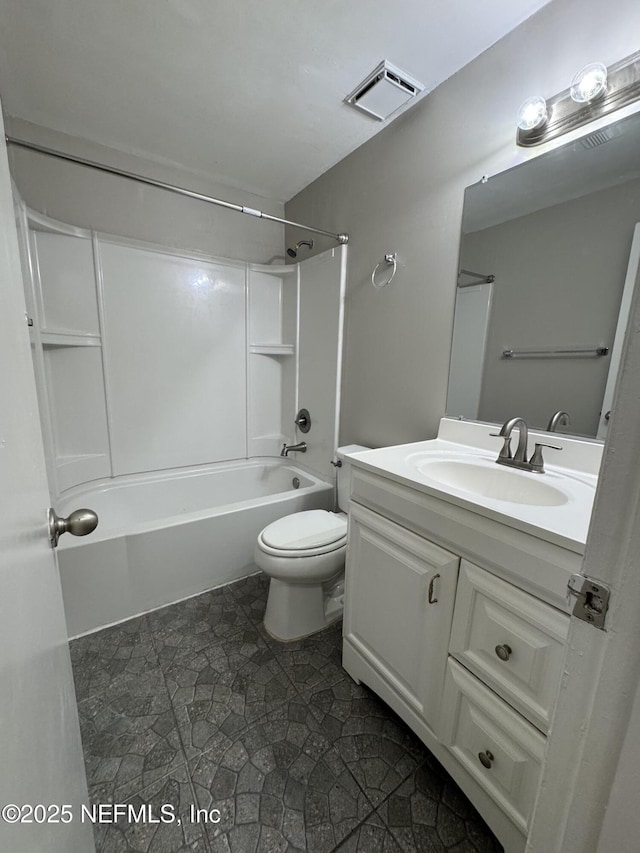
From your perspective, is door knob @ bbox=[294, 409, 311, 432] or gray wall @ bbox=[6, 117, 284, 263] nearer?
gray wall @ bbox=[6, 117, 284, 263]

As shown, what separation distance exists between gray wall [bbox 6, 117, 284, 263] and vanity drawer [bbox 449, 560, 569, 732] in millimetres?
2417

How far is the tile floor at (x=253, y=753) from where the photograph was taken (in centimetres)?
90

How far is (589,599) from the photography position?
37cm

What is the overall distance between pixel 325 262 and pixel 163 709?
2.28m

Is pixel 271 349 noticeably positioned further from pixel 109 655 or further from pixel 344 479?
pixel 109 655

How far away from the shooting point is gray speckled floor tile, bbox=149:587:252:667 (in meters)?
1.46

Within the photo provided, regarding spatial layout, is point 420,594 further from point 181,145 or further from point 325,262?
point 181,145

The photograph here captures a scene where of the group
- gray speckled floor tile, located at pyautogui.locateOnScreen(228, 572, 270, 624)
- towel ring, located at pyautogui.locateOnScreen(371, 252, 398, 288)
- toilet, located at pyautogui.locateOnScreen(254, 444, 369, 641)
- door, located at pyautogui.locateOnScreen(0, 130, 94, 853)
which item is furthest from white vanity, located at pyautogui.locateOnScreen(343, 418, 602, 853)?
towel ring, located at pyautogui.locateOnScreen(371, 252, 398, 288)

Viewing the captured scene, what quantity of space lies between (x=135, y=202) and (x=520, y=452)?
2.43 m

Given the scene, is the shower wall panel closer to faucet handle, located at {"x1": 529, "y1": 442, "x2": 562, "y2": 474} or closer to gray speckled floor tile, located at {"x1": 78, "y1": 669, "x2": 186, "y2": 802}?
gray speckled floor tile, located at {"x1": 78, "y1": 669, "x2": 186, "y2": 802}

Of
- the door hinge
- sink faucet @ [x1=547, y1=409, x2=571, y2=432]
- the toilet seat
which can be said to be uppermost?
sink faucet @ [x1=547, y1=409, x2=571, y2=432]

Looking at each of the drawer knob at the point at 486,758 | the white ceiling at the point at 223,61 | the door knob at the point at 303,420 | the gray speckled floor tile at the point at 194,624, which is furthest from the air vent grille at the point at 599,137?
→ the gray speckled floor tile at the point at 194,624

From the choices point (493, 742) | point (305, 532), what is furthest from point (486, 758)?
point (305, 532)

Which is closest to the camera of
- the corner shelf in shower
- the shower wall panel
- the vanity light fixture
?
the vanity light fixture
